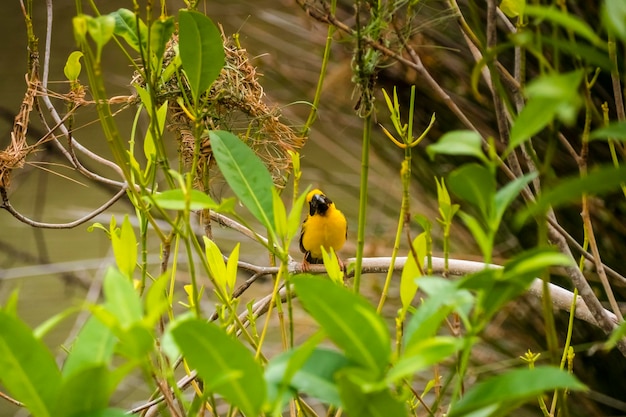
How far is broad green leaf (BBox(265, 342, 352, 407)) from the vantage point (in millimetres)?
216

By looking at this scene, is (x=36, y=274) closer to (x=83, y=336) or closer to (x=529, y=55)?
(x=529, y=55)

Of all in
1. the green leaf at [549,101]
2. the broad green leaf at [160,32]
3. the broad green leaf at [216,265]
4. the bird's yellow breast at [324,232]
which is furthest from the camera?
the bird's yellow breast at [324,232]

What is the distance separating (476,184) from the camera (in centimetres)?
23

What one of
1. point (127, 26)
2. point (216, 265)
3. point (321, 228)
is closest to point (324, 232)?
point (321, 228)

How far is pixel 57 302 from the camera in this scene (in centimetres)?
193

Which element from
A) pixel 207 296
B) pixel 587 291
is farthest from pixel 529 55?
pixel 207 296

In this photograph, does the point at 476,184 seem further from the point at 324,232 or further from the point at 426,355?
the point at 324,232

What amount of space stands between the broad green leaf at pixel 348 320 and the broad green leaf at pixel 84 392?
63mm

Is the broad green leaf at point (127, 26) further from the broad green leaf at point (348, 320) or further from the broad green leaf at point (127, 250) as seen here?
the broad green leaf at point (348, 320)

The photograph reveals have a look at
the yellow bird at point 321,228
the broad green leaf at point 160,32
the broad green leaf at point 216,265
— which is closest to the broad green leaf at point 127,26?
the broad green leaf at point 160,32

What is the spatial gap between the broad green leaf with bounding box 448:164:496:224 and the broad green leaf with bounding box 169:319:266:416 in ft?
0.28

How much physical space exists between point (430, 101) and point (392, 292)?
1.66ft

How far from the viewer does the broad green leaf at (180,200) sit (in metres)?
0.28

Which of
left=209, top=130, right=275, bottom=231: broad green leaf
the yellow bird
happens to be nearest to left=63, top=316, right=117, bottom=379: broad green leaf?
left=209, top=130, right=275, bottom=231: broad green leaf
